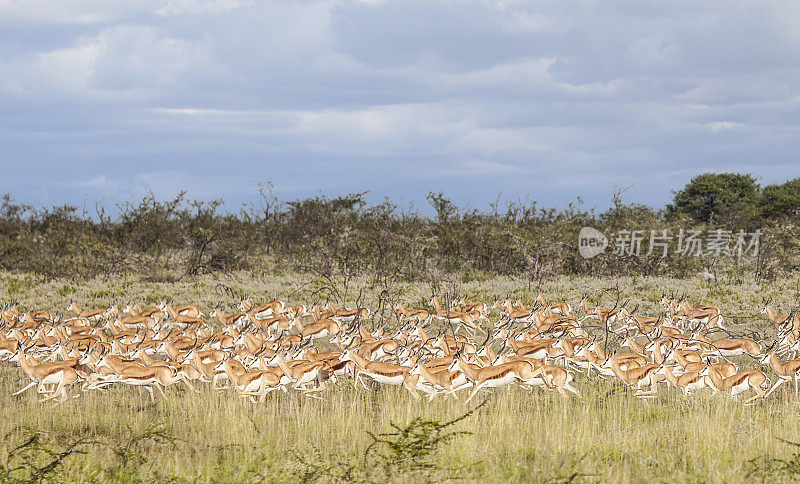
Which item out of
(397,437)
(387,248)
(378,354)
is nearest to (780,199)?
(387,248)

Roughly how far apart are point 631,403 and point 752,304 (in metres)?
11.2

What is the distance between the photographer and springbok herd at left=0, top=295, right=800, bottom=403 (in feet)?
26.0

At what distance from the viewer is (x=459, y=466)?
5.77 m

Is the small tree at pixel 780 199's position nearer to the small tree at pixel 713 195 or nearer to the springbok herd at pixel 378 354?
the small tree at pixel 713 195

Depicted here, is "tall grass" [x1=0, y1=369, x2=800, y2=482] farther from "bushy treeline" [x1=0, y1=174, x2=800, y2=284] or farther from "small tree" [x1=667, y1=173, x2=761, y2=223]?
"small tree" [x1=667, y1=173, x2=761, y2=223]

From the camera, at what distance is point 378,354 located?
32.1 feet

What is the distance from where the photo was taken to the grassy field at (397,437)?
18.4 ft

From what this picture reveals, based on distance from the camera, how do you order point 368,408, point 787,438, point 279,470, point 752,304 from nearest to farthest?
point 279,470 → point 787,438 → point 368,408 → point 752,304

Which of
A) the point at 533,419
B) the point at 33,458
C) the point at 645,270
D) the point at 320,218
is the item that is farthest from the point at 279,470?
the point at 320,218

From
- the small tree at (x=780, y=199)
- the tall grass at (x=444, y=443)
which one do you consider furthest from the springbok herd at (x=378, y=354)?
the small tree at (x=780, y=199)

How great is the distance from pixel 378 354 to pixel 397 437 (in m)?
3.07

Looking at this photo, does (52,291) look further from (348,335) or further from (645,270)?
(645,270)

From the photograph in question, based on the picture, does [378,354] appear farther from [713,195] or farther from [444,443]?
[713,195]

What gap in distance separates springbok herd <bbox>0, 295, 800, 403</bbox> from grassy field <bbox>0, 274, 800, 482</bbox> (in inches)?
9.5
